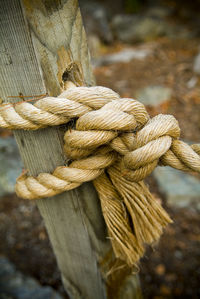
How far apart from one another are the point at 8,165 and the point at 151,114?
2.14m

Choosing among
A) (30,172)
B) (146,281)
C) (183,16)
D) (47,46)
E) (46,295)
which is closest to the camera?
(47,46)

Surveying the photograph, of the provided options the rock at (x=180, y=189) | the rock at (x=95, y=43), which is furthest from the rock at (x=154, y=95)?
the rock at (x=95, y=43)

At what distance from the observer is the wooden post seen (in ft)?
1.89

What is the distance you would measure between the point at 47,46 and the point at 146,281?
1726 mm

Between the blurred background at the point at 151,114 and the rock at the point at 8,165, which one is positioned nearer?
the blurred background at the point at 151,114

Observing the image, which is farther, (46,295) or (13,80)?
(46,295)

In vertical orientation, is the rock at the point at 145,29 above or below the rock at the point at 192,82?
above

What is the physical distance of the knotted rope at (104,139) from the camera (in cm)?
58

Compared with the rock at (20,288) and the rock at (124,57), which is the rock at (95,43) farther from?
the rock at (20,288)

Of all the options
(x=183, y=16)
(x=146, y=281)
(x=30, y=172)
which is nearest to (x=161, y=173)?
(x=146, y=281)

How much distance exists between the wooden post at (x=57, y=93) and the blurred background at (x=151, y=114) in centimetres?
22

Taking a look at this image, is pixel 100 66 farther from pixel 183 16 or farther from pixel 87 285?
pixel 87 285

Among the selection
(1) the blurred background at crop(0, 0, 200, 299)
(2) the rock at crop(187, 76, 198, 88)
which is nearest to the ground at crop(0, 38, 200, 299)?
(1) the blurred background at crop(0, 0, 200, 299)

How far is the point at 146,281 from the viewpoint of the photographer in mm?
1768
